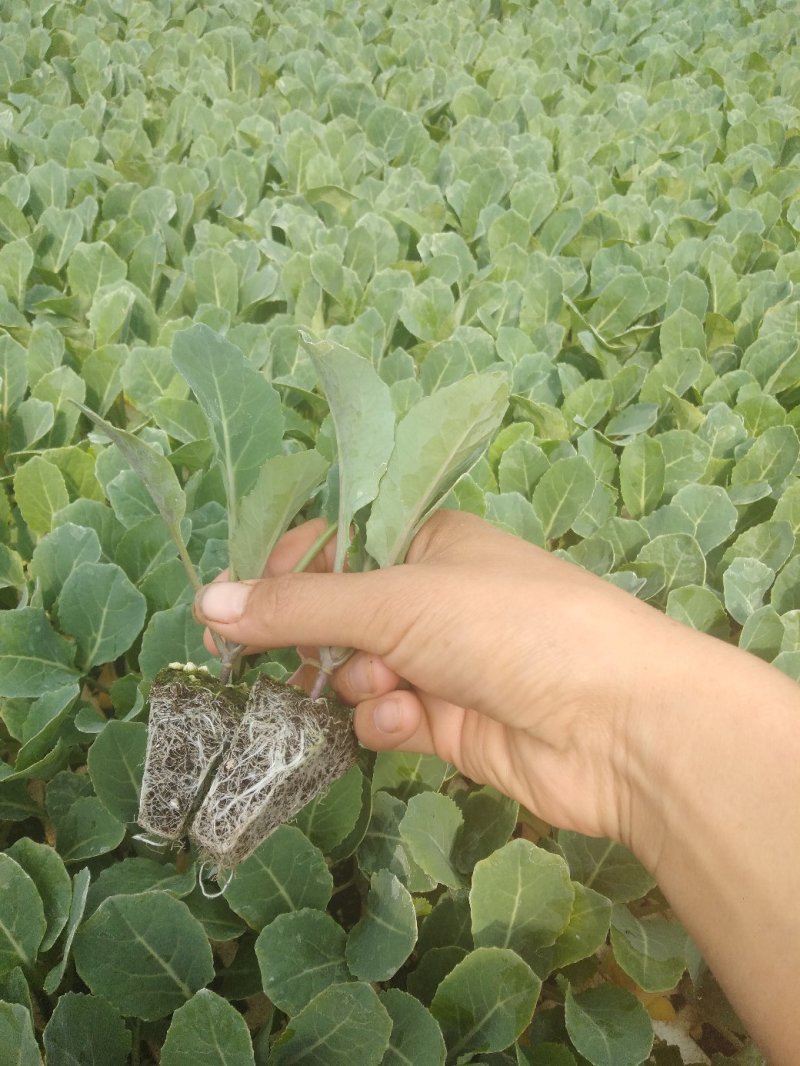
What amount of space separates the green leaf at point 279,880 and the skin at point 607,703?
0.15 meters

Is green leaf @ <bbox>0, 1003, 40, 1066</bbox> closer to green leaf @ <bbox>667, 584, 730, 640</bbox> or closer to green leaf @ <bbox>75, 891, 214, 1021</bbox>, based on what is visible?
green leaf @ <bbox>75, 891, 214, 1021</bbox>

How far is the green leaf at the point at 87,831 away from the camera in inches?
37.4

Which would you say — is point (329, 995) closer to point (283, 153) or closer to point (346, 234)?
point (346, 234)

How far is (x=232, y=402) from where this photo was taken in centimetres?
98

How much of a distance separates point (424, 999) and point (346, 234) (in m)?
1.44

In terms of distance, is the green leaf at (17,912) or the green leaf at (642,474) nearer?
the green leaf at (17,912)

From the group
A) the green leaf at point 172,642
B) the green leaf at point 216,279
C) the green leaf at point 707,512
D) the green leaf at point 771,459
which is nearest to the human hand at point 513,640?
the green leaf at point 172,642

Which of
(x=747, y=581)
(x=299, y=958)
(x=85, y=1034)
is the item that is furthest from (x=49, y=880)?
(x=747, y=581)

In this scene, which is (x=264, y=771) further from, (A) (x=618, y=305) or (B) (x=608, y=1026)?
(A) (x=618, y=305)

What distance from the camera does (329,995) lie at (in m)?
0.79

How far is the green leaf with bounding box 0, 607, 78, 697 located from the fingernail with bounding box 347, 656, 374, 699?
35cm

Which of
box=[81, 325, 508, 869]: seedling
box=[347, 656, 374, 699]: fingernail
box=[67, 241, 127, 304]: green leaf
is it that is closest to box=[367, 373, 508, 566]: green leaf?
box=[81, 325, 508, 869]: seedling

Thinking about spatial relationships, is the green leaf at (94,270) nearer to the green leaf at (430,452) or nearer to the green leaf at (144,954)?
the green leaf at (430,452)

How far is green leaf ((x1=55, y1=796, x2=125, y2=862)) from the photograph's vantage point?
95cm
